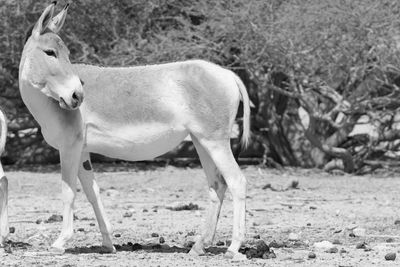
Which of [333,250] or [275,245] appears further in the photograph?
[275,245]

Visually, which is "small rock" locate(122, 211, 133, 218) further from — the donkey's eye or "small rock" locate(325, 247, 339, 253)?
the donkey's eye

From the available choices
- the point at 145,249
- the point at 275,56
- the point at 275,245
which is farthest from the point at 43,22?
the point at 275,56

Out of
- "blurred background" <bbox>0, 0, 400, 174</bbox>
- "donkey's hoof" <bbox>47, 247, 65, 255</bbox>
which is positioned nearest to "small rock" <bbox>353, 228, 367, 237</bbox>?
"donkey's hoof" <bbox>47, 247, 65, 255</bbox>

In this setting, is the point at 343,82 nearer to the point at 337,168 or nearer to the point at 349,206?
the point at 337,168

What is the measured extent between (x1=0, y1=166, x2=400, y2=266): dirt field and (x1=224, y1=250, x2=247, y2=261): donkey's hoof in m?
0.06

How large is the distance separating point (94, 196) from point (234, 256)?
1.46 metres

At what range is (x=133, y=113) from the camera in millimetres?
9391

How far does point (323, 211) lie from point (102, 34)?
287 inches

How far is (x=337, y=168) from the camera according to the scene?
1983cm

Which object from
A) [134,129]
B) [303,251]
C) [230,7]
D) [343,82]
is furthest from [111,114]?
[343,82]

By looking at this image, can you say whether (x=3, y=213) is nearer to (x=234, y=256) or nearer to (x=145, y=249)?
(x=145, y=249)

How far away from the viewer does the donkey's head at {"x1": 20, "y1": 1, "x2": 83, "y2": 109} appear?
8.99 metres

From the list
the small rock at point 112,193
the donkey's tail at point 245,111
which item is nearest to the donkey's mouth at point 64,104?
the donkey's tail at point 245,111

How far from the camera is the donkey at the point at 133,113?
9188 mm
